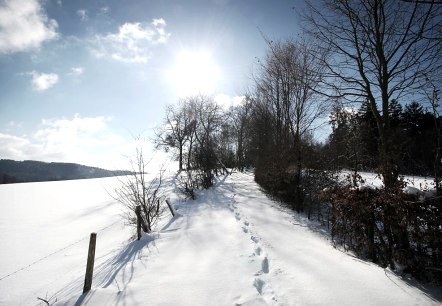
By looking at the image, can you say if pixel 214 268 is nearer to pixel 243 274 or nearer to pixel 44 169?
pixel 243 274

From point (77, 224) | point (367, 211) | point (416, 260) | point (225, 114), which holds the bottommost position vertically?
point (77, 224)

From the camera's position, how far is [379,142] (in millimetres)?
5598

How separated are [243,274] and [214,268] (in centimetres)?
64

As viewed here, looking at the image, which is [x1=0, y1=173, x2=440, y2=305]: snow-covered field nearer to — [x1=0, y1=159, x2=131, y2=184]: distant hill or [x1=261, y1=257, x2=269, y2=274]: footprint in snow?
[x1=261, y1=257, x2=269, y2=274]: footprint in snow

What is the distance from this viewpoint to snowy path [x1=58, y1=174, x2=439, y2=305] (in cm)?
367

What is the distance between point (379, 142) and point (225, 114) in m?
28.6

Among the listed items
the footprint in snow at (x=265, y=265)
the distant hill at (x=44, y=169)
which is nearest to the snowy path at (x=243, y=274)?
the footprint in snow at (x=265, y=265)

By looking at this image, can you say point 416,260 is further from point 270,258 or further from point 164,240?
point 164,240

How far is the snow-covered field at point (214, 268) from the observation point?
12.4 ft

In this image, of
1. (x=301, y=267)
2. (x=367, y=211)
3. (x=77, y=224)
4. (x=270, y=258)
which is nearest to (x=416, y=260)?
(x=367, y=211)

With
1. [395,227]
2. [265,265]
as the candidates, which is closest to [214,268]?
[265,265]

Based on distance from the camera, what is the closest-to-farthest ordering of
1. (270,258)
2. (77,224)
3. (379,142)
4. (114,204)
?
(270,258), (379,142), (77,224), (114,204)

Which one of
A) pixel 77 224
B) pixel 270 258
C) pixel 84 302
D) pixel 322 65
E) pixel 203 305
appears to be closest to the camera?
pixel 203 305

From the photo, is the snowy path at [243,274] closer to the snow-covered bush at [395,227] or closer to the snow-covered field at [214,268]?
the snow-covered field at [214,268]
